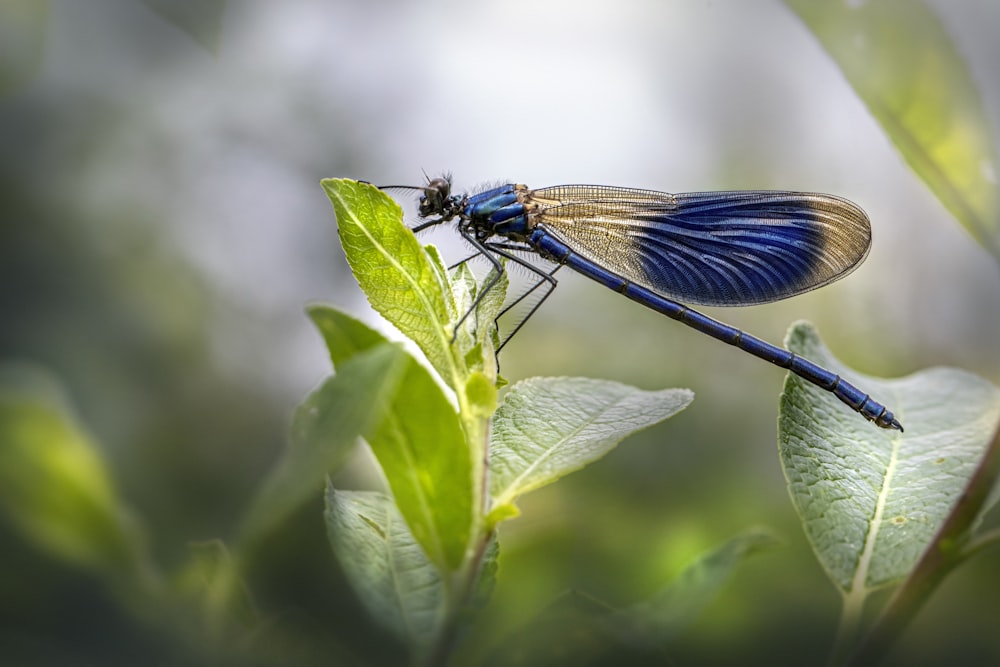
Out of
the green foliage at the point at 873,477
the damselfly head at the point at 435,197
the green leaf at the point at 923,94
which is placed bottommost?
the green foliage at the point at 873,477

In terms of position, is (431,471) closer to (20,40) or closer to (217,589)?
(217,589)

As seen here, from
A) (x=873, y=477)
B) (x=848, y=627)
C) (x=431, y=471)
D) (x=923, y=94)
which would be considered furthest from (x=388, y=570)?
(x=923, y=94)

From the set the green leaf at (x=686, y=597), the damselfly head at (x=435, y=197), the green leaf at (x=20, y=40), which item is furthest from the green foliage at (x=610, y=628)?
the damselfly head at (x=435, y=197)

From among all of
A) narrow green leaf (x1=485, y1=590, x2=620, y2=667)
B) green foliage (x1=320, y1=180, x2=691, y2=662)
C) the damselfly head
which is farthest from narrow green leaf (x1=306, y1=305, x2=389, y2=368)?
the damselfly head

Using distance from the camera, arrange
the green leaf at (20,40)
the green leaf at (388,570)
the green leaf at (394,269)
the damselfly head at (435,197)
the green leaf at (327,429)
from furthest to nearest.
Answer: the damselfly head at (435,197) < the green leaf at (20,40) < the green leaf at (394,269) < the green leaf at (388,570) < the green leaf at (327,429)

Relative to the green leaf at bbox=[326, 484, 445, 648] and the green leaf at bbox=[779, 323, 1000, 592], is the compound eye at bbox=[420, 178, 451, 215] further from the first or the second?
the green leaf at bbox=[326, 484, 445, 648]

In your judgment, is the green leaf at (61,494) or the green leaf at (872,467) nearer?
the green leaf at (61,494)

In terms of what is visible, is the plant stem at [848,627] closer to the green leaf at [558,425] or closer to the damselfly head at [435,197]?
the green leaf at [558,425]
